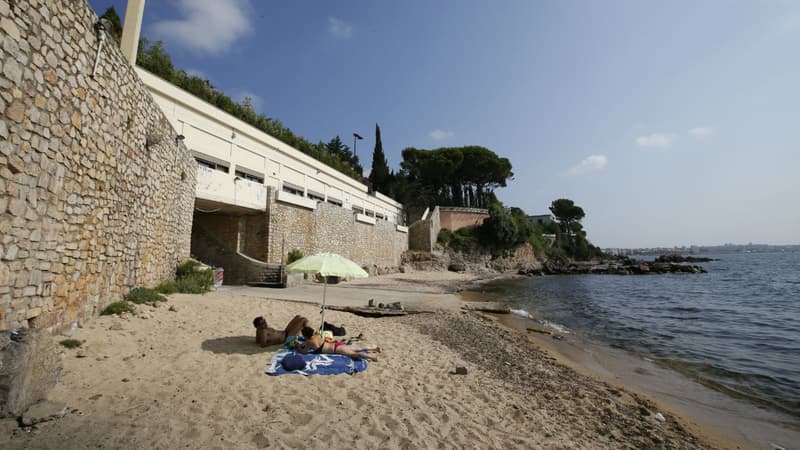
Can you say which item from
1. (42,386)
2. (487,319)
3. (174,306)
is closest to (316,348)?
(42,386)

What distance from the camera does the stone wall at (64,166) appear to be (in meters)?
3.77

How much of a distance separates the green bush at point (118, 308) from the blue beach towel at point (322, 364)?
323cm

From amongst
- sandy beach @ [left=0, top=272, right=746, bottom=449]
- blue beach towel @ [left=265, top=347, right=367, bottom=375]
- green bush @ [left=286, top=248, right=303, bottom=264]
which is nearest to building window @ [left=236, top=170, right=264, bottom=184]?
green bush @ [left=286, top=248, right=303, bottom=264]

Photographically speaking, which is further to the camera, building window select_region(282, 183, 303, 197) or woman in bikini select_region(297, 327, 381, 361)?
building window select_region(282, 183, 303, 197)

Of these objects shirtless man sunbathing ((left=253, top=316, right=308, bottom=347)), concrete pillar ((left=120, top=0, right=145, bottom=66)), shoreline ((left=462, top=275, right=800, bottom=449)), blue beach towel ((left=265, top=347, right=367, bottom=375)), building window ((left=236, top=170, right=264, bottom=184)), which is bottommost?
shoreline ((left=462, top=275, right=800, bottom=449))

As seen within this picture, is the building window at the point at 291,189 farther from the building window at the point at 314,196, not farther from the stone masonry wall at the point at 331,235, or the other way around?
the stone masonry wall at the point at 331,235

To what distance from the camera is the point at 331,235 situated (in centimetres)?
2248

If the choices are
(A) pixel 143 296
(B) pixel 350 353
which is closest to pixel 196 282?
(A) pixel 143 296

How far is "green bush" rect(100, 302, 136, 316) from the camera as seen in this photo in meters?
6.16

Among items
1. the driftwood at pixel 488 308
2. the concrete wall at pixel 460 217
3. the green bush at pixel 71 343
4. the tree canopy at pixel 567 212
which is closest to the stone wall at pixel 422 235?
the concrete wall at pixel 460 217

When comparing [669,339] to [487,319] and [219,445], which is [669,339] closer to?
[487,319]

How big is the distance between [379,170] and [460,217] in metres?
12.3

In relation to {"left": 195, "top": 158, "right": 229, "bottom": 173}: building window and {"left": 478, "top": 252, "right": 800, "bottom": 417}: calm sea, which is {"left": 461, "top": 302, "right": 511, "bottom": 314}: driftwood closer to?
{"left": 478, "top": 252, "right": 800, "bottom": 417}: calm sea

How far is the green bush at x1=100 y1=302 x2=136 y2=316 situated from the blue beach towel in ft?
10.6
